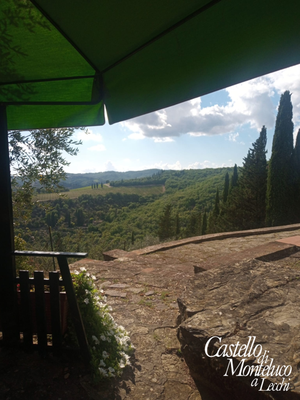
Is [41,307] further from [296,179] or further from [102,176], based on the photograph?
[102,176]

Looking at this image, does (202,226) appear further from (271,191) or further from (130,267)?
(130,267)

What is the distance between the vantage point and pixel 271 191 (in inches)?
637

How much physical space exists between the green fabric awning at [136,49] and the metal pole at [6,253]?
35 cm

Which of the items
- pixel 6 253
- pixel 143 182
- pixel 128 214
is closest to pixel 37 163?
pixel 6 253

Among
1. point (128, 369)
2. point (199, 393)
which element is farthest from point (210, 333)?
point (128, 369)

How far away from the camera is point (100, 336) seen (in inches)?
78.1

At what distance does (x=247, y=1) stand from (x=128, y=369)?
7.87ft

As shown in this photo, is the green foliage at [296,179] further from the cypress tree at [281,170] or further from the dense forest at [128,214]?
the dense forest at [128,214]

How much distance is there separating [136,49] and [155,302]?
9.21 feet

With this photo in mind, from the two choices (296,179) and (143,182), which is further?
(143,182)

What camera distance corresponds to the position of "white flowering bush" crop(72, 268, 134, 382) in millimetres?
1844

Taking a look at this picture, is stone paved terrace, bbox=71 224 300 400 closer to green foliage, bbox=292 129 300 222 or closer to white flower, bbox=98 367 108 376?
white flower, bbox=98 367 108 376

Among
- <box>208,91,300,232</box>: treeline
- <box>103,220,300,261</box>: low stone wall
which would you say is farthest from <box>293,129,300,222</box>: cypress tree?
<box>103,220,300,261</box>: low stone wall

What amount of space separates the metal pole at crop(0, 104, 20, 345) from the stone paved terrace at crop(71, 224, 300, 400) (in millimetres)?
718
